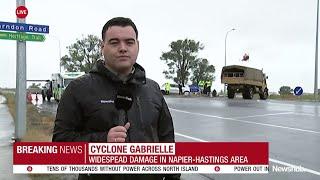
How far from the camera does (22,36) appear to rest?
11.7m

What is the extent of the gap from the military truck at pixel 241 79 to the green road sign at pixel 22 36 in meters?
31.5

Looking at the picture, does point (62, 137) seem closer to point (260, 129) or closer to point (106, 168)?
point (106, 168)

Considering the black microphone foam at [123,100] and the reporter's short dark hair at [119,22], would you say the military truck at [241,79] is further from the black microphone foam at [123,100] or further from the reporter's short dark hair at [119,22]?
the black microphone foam at [123,100]

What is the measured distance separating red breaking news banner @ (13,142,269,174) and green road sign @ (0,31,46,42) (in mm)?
8551

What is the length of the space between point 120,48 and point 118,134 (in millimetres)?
526

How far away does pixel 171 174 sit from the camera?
3270 mm

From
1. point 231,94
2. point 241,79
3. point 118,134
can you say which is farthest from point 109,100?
point 231,94

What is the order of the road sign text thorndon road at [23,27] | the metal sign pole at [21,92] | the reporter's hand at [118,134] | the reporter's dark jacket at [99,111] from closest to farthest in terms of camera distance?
the reporter's hand at [118,134] → the reporter's dark jacket at [99,111] → the road sign text thorndon road at [23,27] → the metal sign pole at [21,92]

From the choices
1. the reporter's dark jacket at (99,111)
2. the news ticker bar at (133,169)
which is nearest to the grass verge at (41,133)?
the news ticker bar at (133,169)

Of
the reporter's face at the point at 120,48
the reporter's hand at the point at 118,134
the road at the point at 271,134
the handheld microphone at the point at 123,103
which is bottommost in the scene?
the road at the point at 271,134

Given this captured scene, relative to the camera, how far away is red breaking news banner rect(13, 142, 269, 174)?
3123 millimetres

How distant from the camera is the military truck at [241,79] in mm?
42375

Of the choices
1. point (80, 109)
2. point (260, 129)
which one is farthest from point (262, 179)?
point (260, 129)

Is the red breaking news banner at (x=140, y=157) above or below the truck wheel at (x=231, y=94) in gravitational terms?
below
